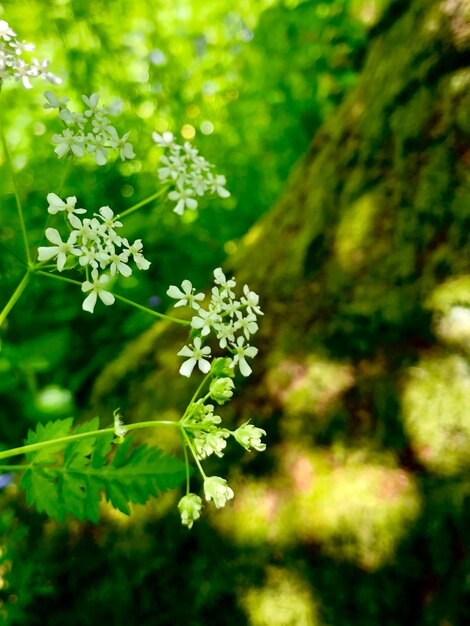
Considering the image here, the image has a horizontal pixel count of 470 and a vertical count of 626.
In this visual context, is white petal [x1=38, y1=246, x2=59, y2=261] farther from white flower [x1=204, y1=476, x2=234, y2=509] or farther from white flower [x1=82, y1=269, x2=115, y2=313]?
white flower [x1=204, y1=476, x2=234, y2=509]

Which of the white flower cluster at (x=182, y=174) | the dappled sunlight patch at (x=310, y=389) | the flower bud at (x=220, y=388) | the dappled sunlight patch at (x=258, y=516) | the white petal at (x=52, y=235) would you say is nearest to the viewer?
the white petal at (x=52, y=235)

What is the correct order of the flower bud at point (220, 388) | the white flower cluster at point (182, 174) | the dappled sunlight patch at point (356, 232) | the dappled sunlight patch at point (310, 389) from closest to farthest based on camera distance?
the flower bud at point (220, 388) → the white flower cluster at point (182, 174) → the dappled sunlight patch at point (310, 389) → the dappled sunlight patch at point (356, 232)

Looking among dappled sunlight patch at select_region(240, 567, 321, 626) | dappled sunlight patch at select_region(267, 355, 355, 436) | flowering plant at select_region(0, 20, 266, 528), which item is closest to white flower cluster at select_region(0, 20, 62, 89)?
flowering plant at select_region(0, 20, 266, 528)

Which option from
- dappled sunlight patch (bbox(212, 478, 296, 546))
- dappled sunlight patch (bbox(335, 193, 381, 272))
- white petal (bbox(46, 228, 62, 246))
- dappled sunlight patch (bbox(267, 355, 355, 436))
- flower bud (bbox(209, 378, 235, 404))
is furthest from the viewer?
dappled sunlight patch (bbox(335, 193, 381, 272))

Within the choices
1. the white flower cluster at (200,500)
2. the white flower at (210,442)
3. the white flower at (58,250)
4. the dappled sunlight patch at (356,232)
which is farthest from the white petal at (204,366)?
the dappled sunlight patch at (356,232)

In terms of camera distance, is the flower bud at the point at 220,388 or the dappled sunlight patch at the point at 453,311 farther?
the dappled sunlight patch at the point at 453,311

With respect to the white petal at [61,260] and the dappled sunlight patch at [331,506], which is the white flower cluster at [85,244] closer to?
the white petal at [61,260]

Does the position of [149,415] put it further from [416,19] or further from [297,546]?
[416,19]
